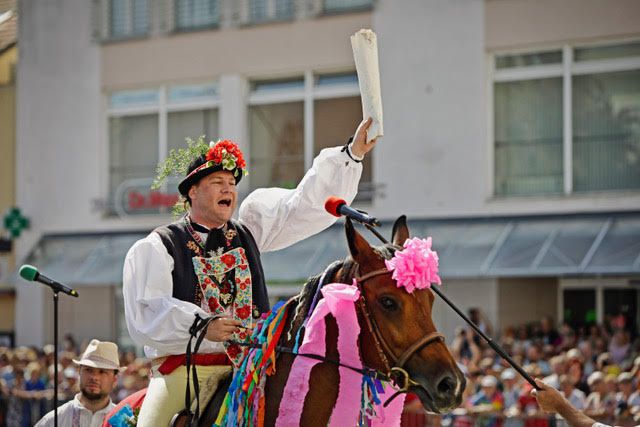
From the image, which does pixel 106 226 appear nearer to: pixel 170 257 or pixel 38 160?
pixel 38 160

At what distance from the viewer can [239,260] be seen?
6.09 meters

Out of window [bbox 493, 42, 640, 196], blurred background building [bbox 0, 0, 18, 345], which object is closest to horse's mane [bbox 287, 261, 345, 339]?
window [bbox 493, 42, 640, 196]

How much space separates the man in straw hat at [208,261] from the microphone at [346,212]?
57 centimetres

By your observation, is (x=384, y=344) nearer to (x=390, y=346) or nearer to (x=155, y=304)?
(x=390, y=346)

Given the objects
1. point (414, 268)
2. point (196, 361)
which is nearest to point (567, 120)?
point (196, 361)

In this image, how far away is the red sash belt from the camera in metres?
5.93

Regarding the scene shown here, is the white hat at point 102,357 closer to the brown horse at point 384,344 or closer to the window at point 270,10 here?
the brown horse at point 384,344

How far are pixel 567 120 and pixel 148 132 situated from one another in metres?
9.09

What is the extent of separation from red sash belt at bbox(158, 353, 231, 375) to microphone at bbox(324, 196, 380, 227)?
1073 millimetres

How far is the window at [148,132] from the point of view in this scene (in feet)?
77.9

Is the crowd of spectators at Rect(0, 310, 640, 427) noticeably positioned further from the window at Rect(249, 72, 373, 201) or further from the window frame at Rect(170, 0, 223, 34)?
the window frame at Rect(170, 0, 223, 34)

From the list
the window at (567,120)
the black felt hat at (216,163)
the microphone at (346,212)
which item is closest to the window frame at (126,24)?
the window at (567,120)

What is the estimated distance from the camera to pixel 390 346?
16.9ft

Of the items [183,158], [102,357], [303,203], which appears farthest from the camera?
[102,357]
